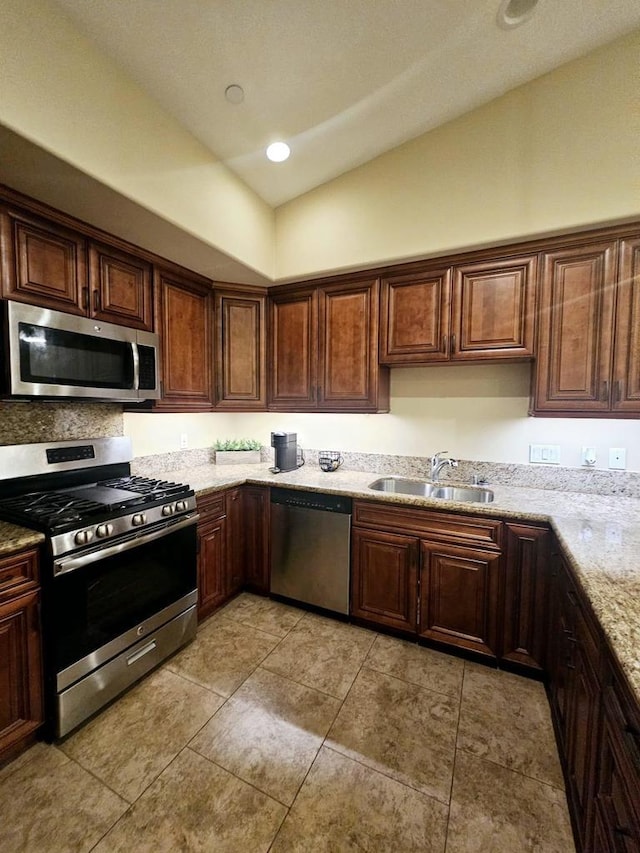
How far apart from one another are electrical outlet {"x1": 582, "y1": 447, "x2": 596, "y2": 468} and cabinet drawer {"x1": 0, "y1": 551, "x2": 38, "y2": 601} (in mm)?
2894

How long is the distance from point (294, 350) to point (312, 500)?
1197 mm

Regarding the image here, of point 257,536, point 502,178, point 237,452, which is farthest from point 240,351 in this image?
point 502,178

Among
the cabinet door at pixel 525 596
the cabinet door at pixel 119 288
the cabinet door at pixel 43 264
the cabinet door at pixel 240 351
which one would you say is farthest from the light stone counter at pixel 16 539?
the cabinet door at pixel 525 596

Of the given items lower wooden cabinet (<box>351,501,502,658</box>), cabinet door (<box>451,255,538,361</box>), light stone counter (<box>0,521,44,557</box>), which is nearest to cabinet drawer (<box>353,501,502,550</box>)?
lower wooden cabinet (<box>351,501,502,658</box>)

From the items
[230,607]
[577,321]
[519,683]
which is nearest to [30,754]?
[230,607]

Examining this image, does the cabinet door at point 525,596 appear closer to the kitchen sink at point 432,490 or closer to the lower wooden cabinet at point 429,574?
the lower wooden cabinet at point 429,574

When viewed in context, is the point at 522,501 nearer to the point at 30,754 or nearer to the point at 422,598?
the point at 422,598

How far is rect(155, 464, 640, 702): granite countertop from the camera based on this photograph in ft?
3.08

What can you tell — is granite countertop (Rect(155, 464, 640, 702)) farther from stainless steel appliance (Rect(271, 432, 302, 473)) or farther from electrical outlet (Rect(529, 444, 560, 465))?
electrical outlet (Rect(529, 444, 560, 465))

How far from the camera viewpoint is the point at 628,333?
6.22 ft

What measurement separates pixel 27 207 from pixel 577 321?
2.85 meters

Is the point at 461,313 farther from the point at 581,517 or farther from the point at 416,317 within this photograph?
the point at 581,517

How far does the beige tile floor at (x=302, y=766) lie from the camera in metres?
1.25

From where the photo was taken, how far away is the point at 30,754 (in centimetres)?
152
